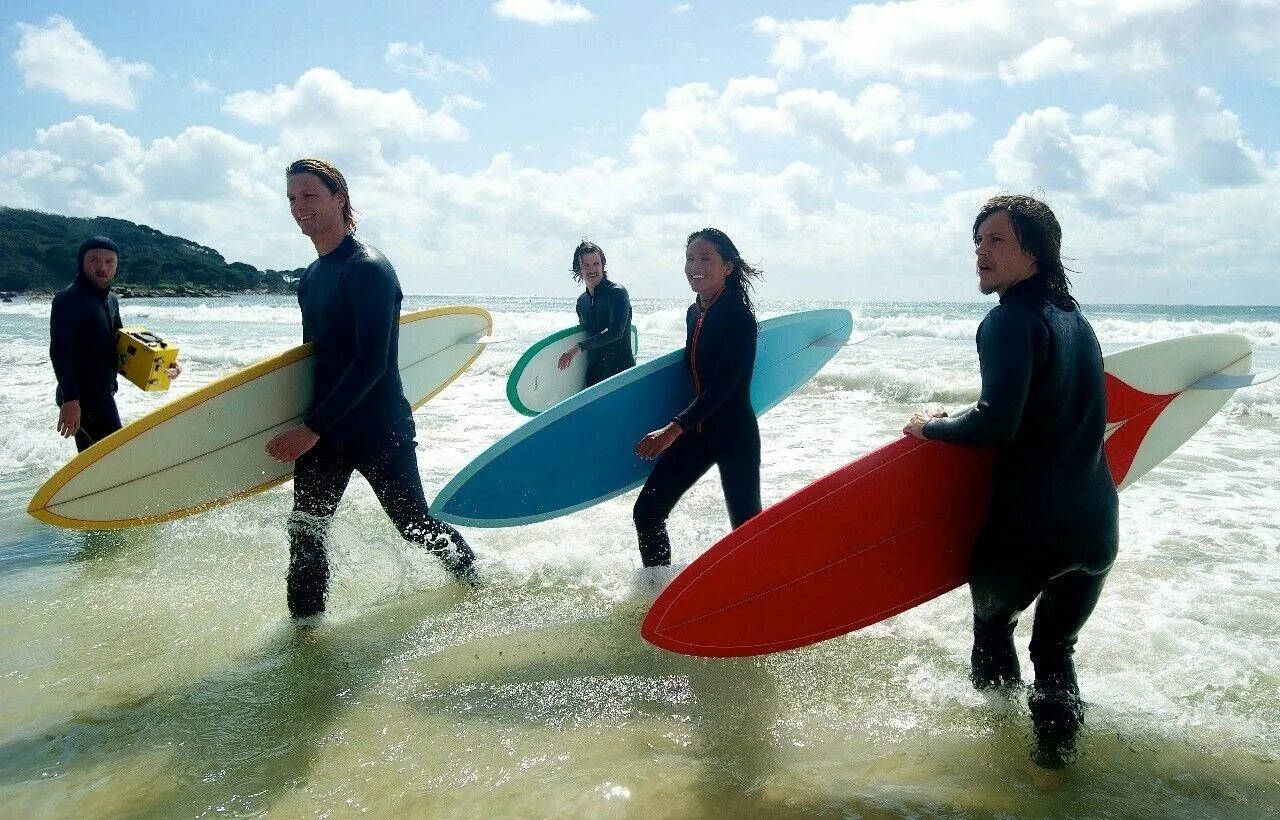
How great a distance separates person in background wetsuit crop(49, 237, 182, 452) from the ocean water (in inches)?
28.0

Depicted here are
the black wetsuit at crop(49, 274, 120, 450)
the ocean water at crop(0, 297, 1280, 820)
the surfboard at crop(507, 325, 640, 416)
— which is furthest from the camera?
the surfboard at crop(507, 325, 640, 416)

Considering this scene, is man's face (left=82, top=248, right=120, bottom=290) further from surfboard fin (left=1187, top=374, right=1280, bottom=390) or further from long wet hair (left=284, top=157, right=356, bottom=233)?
surfboard fin (left=1187, top=374, right=1280, bottom=390)

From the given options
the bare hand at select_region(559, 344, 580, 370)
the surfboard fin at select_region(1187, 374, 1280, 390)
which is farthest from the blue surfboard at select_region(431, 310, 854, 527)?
the surfboard fin at select_region(1187, 374, 1280, 390)

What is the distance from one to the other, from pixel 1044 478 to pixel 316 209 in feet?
8.44

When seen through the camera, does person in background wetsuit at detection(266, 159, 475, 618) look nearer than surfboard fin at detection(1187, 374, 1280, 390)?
Yes

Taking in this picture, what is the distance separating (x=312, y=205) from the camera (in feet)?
9.80

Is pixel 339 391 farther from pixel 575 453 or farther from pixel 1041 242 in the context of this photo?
pixel 1041 242

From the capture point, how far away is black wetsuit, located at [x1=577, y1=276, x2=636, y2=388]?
5.41m

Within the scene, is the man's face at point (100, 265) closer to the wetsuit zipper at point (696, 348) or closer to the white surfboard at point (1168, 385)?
the wetsuit zipper at point (696, 348)

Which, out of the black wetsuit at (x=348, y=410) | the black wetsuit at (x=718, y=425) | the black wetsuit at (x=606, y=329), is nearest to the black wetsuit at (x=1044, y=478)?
the black wetsuit at (x=718, y=425)

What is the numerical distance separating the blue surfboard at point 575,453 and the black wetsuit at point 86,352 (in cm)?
231

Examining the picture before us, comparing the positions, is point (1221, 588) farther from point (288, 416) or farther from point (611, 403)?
point (288, 416)

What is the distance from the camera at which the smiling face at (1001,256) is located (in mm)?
2039

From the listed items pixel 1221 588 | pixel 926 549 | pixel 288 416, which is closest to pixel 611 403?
pixel 288 416
